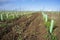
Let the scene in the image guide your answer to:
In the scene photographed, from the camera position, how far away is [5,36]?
15.0 metres

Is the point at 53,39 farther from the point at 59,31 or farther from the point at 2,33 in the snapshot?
the point at 2,33

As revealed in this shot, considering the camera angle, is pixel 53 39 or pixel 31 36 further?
pixel 31 36

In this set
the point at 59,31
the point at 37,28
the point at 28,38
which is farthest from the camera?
the point at 37,28

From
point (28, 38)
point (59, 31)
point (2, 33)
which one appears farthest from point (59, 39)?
point (2, 33)

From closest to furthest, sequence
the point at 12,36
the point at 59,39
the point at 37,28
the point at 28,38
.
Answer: the point at 59,39 < the point at 28,38 < the point at 12,36 < the point at 37,28

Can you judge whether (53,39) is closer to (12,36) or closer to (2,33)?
(12,36)

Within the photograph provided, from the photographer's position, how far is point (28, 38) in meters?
14.1

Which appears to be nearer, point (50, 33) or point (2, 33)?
point (50, 33)

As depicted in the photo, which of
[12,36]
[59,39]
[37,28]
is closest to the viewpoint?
[59,39]

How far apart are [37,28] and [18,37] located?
7.62 feet

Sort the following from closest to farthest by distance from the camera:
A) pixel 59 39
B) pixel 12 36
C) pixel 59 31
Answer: pixel 59 39, pixel 59 31, pixel 12 36

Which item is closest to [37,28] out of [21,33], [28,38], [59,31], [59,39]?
[21,33]

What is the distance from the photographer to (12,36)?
49.8 ft

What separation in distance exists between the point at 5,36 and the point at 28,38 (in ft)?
6.44
